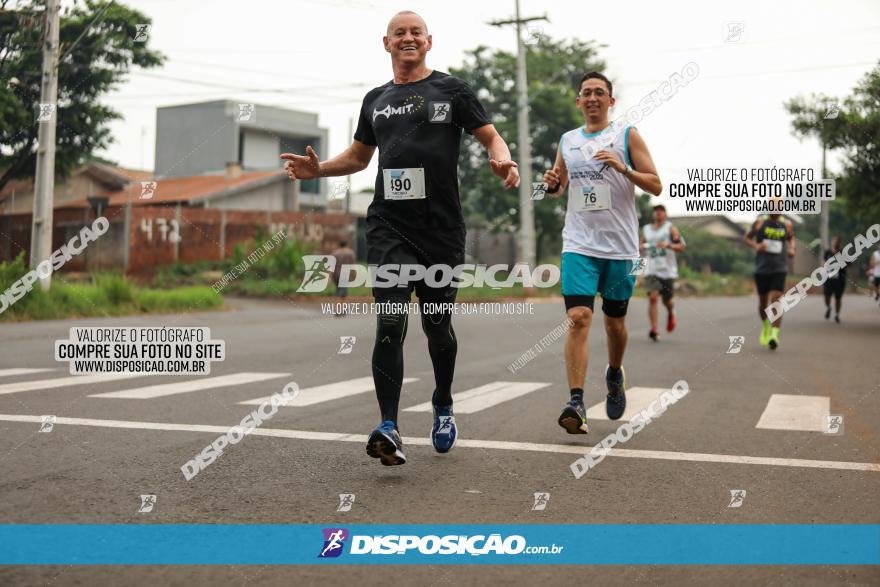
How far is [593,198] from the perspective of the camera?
6141 mm

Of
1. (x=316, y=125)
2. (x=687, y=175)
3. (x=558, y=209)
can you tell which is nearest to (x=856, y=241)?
(x=687, y=175)

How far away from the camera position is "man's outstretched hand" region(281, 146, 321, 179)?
5188 mm

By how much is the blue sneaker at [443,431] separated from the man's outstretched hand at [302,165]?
4.71ft

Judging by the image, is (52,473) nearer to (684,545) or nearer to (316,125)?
(684,545)

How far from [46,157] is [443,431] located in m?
13.4

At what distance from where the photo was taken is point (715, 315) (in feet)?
72.7

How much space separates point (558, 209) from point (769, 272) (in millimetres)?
30582

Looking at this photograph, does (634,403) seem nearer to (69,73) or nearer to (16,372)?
(16,372)

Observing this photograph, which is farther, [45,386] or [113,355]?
[113,355]

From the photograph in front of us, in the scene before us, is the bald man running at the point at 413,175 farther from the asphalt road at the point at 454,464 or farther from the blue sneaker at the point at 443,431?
the asphalt road at the point at 454,464

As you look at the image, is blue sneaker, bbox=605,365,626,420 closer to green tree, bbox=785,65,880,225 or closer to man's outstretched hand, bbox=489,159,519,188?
man's outstretched hand, bbox=489,159,519,188

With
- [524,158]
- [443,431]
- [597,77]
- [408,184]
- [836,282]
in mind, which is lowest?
[443,431]

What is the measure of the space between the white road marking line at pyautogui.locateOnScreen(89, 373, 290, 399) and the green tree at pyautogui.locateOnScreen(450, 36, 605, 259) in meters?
31.1

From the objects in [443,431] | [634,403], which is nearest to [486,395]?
[634,403]
